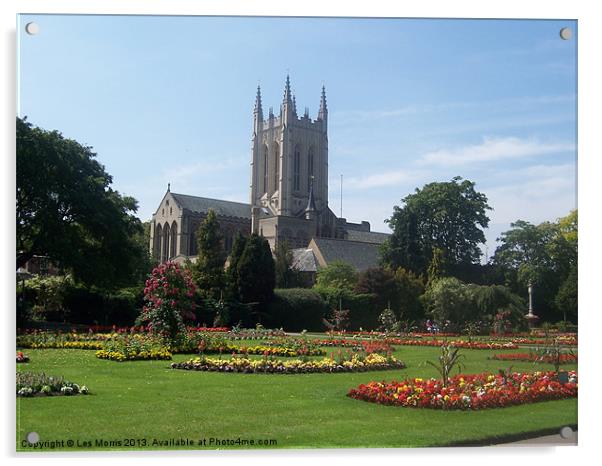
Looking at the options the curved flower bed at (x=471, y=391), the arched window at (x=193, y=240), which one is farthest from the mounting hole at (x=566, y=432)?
the arched window at (x=193, y=240)

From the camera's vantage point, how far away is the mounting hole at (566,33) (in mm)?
9425

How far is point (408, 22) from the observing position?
923 cm

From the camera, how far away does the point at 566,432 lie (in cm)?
871

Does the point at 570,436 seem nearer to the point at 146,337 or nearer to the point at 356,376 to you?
the point at 356,376

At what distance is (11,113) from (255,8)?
3634 millimetres

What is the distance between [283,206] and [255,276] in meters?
17.6

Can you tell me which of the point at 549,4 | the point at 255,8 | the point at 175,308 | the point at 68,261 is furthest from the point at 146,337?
the point at 549,4

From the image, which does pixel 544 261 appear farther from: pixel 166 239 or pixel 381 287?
pixel 166 239

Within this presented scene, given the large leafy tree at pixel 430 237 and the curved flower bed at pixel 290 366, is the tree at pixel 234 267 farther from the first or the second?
the curved flower bed at pixel 290 366

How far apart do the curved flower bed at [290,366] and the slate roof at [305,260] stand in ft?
103

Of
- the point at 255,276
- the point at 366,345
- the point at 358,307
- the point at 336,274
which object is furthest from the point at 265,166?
the point at 366,345

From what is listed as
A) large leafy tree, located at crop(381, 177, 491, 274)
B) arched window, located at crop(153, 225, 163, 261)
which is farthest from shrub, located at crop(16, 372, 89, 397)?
arched window, located at crop(153, 225, 163, 261)

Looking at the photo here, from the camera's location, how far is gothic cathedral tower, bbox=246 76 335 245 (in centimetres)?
1689

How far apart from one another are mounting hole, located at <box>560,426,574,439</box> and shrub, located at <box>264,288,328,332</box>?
18.5 metres
